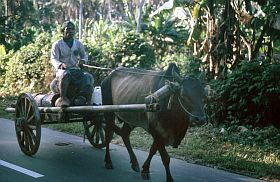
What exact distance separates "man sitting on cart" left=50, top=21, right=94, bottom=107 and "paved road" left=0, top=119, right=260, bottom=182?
36.5 inches

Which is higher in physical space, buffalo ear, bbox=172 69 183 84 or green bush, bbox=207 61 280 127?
buffalo ear, bbox=172 69 183 84

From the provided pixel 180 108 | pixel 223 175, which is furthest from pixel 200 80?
pixel 223 175

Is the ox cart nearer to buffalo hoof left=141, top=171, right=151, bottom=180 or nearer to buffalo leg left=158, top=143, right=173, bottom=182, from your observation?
buffalo hoof left=141, top=171, right=151, bottom=180

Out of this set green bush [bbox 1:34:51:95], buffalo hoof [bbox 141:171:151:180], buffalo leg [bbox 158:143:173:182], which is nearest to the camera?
buffalo leg [bbox 158:143:173:182]

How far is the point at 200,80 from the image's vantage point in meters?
5.24

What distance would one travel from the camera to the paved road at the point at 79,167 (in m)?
5.86

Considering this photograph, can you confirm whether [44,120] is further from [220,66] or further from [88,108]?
[220,66]

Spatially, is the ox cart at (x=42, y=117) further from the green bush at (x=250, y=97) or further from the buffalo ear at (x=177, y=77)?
the green bush at (x=250, y=97)

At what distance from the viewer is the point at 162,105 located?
17.4ft

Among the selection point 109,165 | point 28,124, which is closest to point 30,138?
point 28,124

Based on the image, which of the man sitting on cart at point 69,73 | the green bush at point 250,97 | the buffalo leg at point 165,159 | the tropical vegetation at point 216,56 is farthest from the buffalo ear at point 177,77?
the green bush at point 250,97

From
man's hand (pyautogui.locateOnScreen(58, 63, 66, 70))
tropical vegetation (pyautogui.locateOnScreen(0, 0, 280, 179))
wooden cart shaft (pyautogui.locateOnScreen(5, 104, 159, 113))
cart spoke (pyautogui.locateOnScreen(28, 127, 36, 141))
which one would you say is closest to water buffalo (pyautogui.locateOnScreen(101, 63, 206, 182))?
wooden cart shaft (pyautogui.locateOnScreen(5, 104, 159, 113))

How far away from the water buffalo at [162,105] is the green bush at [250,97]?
3.59 metres

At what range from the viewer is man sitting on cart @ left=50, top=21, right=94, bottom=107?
6766 millimetres
